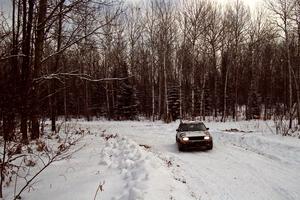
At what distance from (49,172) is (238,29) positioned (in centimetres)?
3665

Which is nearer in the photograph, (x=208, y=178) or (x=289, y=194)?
(x=289, y=194)

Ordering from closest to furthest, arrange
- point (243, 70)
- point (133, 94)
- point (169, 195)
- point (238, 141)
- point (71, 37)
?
point (169, 195), point (71, 37), point (238, 141), point (133, 94), point (243, 70)

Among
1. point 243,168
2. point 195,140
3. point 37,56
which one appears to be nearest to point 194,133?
point 195,140

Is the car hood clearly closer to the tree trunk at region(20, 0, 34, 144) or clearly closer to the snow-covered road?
the snow-covered road

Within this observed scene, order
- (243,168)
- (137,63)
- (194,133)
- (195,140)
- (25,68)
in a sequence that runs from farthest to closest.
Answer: (137,63), (194,133), (195,140), (243,168), (25,68)

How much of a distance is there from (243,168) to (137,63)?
150 ft

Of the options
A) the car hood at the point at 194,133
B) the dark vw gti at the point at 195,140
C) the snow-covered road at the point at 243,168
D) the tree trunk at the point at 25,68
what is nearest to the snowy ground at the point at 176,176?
the snow-covered road at the point at 243,168

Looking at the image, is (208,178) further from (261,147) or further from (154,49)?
(154,49)

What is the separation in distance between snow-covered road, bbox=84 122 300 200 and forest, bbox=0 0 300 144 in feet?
13.5

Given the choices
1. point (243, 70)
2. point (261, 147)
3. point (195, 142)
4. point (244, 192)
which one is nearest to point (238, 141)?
point (261, 147)

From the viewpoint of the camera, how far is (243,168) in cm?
1223

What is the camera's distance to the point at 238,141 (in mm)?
18984

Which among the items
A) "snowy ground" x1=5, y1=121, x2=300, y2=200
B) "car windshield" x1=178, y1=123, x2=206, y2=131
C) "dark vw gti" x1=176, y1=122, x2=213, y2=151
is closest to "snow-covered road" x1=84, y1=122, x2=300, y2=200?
"snowy ground" x1=5, y1=121, x2=300, y2=200

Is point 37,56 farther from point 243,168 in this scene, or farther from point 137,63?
point 137,63
